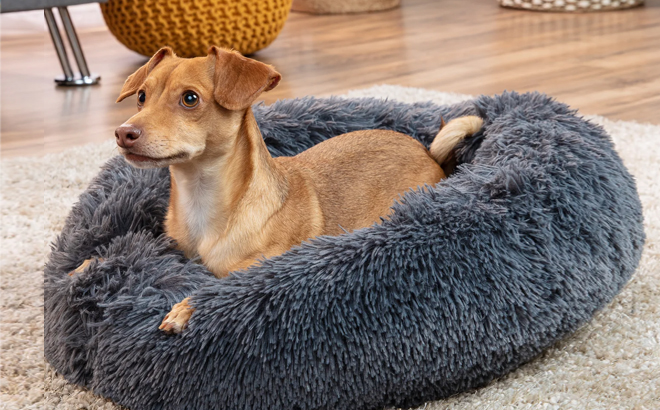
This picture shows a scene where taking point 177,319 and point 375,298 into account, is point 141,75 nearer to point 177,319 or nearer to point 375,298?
point 177,319

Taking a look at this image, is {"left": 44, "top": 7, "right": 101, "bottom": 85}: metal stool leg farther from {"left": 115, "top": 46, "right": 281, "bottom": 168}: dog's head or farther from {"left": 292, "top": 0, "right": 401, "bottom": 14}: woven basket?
{"left": 115, "top": 46, "right": 281, "bottom": 168}: dog's head

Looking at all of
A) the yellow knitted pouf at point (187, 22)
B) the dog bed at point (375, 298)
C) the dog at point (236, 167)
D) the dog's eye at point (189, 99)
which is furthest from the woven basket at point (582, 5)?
the dog's eye at point (189, 99)

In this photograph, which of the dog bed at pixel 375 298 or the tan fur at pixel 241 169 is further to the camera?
the tan fur at pixel 241 169

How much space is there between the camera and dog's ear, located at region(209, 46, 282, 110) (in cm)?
130

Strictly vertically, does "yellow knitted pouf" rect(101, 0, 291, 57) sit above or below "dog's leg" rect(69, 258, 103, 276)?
below

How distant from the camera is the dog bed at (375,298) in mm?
1193

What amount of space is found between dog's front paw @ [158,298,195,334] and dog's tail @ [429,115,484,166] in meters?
0.87

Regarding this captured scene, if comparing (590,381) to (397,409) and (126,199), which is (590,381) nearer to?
(397,409)

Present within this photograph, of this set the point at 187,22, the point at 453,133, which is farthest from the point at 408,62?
the point at 453,133

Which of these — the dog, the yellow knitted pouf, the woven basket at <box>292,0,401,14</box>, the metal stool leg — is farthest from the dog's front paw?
the woven basket at <box>292,0,401,14</box>

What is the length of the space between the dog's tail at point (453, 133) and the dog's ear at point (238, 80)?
659mm

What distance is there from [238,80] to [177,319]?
43 cm

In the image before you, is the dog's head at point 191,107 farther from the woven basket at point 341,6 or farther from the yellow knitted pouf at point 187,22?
the woven basket at point 341,6

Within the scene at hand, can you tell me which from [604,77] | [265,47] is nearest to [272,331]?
[604,77]
